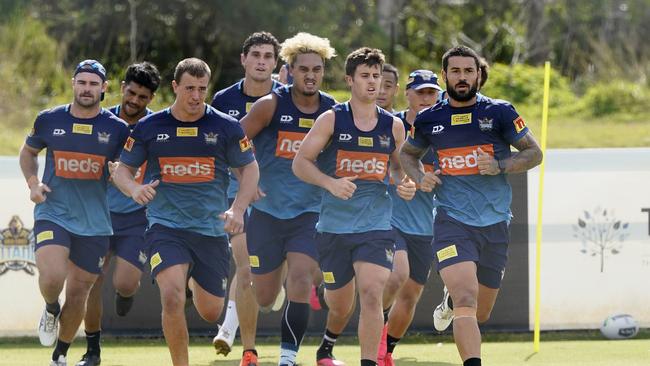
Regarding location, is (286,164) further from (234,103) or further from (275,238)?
(234,103)

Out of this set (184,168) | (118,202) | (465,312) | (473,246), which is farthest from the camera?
(118,202)

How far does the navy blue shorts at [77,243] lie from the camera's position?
380 inches

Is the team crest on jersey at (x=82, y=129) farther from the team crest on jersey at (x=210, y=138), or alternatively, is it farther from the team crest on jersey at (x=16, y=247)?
the team crest on jersey at (x=16, y=247)

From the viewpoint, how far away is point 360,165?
900cm

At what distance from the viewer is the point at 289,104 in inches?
388

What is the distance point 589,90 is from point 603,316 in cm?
950

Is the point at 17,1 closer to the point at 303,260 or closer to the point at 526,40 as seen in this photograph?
the point at 526,40

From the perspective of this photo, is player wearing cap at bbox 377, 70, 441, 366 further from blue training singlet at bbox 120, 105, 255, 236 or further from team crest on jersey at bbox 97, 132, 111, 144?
team crest on jersey at bbox 97, 132, 111, 144

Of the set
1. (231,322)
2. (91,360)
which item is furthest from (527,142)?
(91,360)

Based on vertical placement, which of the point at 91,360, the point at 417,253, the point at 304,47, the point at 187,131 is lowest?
the point at 91,360

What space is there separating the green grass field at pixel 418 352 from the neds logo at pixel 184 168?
255cm

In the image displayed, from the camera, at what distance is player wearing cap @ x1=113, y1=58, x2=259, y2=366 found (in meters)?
8.83

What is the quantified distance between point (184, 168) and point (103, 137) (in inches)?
46.2

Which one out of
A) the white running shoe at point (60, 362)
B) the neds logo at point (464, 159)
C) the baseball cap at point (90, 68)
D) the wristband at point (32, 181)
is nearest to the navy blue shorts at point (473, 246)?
the neds logo at point (464, 159)
